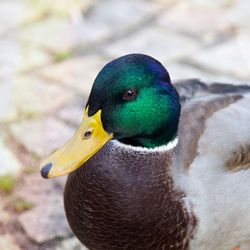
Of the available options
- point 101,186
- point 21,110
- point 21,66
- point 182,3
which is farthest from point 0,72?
point 101,186

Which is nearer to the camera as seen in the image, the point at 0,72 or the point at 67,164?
the point at 67,164

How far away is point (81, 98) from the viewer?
177 inches

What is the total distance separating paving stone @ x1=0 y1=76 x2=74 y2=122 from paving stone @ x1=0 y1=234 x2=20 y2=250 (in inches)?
41.3

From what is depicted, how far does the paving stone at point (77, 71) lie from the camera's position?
470 centimetres

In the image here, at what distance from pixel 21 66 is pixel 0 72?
0.15 m

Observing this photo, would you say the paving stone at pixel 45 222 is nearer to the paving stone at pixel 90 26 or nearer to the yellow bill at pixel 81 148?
the yellow bill at pixel 81 148

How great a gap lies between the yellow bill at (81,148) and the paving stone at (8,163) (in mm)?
1195

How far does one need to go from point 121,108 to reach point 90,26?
2.79 meters

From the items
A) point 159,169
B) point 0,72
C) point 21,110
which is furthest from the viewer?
point 0,72

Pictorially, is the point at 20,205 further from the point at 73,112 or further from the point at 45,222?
the point at 73,112

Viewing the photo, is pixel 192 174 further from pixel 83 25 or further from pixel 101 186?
pixel 83 25

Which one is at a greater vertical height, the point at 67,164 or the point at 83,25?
the point at 67,164

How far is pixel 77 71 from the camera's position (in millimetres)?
4820

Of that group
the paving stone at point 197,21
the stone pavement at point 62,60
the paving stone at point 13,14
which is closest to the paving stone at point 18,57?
the stone pavement at point 62,60
